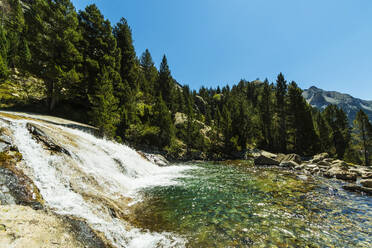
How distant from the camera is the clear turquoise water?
6121mm


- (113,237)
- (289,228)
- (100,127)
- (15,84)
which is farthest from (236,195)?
(15,84)

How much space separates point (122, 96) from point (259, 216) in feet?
94.3

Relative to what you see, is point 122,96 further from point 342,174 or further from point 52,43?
point 342,174

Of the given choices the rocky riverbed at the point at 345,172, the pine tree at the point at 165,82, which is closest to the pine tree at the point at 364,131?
the rocky riverbed at the point at 345,172

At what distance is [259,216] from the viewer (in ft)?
26.0

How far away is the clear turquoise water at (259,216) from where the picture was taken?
20.1 ft

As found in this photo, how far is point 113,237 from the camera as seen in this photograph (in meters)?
5.37

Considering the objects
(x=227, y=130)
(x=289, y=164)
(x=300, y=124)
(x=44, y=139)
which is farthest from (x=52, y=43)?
(x=300, y=124)

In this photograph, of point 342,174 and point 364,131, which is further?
point 364,131

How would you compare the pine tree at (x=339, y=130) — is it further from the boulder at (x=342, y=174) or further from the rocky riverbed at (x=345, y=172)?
the boulder at (x=342, y=174)

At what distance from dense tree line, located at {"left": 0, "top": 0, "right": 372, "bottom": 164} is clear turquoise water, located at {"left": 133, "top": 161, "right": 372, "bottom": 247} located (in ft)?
53.2

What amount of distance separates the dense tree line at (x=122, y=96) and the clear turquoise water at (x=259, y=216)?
53.2ft

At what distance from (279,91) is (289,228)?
164ft

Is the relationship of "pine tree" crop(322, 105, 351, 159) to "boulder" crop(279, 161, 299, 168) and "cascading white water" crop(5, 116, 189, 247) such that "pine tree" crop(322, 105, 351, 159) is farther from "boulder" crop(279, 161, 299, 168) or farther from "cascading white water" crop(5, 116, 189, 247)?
"cascading white water" crop(5, 116, 189, 247)
